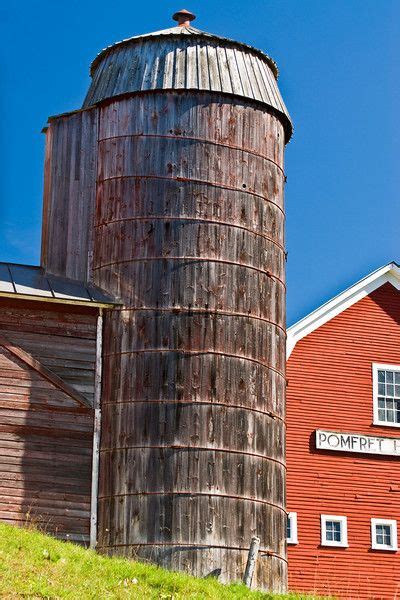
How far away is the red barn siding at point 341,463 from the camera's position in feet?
98.4

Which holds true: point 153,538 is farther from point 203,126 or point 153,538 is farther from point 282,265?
point 203,126

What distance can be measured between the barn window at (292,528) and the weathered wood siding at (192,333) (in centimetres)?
394

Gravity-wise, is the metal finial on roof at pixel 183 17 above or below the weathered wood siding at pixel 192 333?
above

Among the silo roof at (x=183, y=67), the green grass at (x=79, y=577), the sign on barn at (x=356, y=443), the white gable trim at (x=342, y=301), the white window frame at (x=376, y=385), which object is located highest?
the silo roof at (x=183, y=67)

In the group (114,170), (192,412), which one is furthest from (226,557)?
(114,170)

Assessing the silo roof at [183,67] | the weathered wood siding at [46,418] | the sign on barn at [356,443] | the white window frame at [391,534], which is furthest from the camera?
the sign on barn at [356,443]

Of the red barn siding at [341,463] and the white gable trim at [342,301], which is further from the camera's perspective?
the white gable trim at [342,301]

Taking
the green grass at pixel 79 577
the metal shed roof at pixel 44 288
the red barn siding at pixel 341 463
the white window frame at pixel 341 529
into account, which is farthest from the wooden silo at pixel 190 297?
the white window frame at pixel 341 529

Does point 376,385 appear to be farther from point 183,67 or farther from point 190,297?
point 183,67

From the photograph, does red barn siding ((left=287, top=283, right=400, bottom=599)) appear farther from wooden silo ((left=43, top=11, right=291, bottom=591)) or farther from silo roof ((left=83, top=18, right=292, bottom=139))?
silo roof ((left=83, top=18, right=292, bottom=139))

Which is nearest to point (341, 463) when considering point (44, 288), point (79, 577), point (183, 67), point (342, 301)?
point (342, 301)

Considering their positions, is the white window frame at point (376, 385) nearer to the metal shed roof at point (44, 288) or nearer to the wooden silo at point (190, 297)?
the wooden silo at point (190, 297)

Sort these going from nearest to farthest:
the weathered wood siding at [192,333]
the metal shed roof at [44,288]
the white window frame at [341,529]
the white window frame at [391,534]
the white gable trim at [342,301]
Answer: the weathered wood siding at [192,333] < the metal shed roof at [44,288] < the white window frame at [341,529] < the white window frame at [391,534] < the white gable trim at [342,301]

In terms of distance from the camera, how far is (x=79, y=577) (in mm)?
21312
